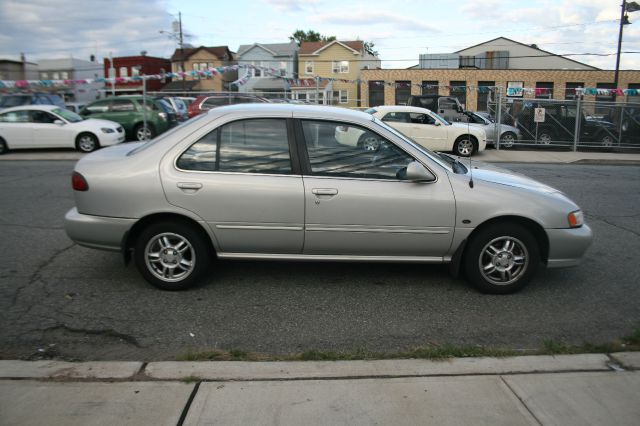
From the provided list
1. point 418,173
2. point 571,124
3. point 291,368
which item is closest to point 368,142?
point 418,173

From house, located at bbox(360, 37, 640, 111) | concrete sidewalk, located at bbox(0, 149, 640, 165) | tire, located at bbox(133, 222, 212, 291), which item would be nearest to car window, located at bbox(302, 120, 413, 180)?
tire, located at bbox(133, 222, 212, 291)

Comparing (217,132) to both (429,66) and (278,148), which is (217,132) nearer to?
(278,148)

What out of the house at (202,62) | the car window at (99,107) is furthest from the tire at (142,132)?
the house at (202,62)

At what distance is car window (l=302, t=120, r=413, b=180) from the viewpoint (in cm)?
468

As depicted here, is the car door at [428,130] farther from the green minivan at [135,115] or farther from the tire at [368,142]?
the tire at [368,142]

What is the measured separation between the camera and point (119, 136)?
54.4ft

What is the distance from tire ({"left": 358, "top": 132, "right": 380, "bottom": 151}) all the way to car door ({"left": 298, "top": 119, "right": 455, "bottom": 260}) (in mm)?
35

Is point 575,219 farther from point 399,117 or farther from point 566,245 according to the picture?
point 399,117

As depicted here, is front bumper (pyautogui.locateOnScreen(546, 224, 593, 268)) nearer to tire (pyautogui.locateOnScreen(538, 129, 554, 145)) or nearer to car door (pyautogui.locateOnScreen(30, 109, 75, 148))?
car door (pyautogui.locateOnScreen(30, 109, 75, 148))

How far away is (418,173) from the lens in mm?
4547

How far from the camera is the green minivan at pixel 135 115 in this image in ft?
59.3

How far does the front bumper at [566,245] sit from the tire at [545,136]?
611 inches

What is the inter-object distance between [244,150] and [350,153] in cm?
92

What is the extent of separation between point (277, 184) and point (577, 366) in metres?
2.60
